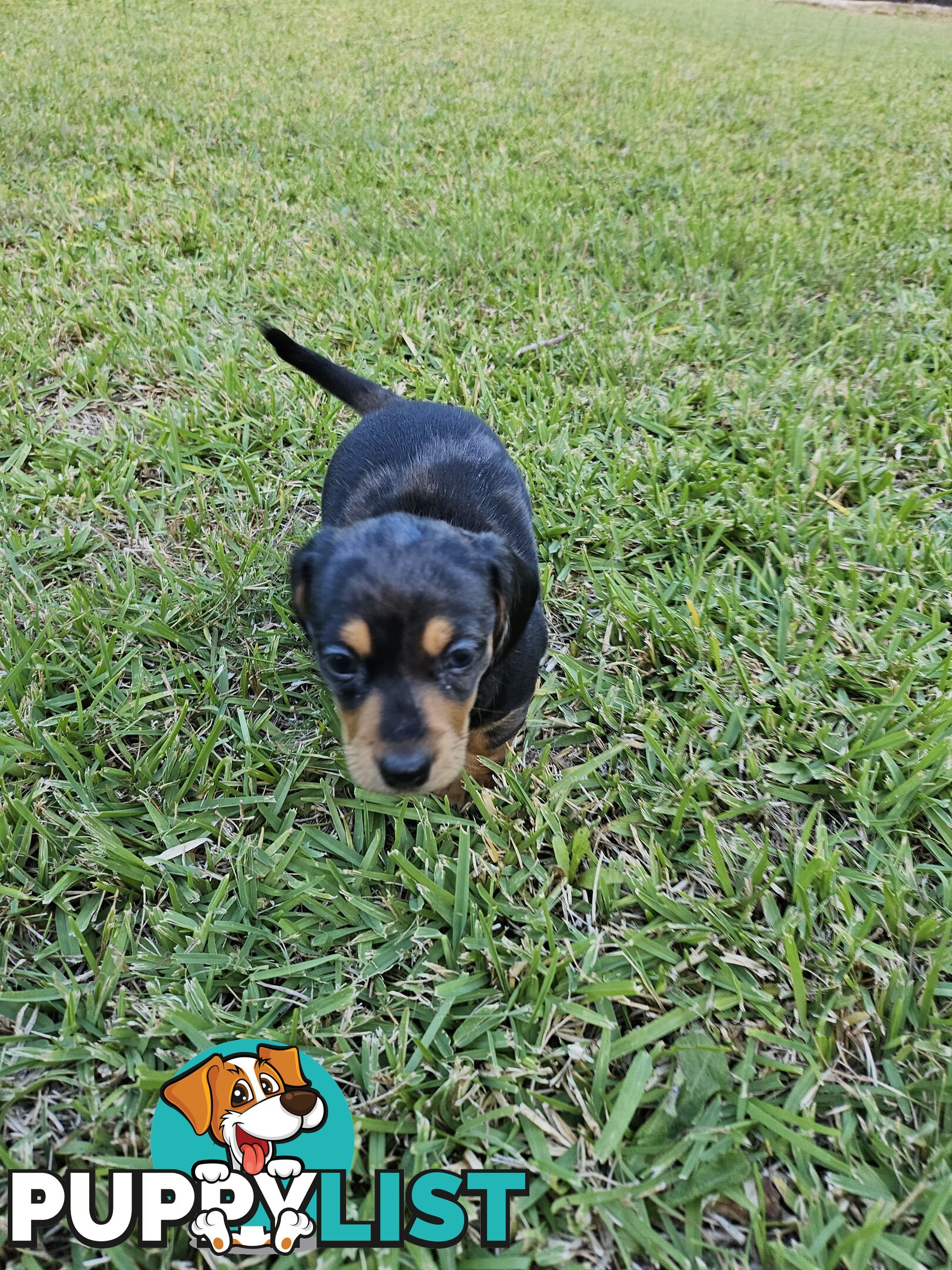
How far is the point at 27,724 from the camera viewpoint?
7.95 feet

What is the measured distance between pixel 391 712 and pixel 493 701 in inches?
19.0

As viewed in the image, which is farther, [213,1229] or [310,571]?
[310,571]

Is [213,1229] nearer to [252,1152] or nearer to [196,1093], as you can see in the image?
[252,1152]

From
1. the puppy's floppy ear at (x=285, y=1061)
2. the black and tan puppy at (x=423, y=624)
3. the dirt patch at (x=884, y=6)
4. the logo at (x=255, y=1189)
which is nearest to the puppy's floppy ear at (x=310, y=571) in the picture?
the black and tan puppy at (x=423, y=624)

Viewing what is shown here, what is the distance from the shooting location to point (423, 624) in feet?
6.42

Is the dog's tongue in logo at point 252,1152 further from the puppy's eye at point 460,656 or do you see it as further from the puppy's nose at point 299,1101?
the puppy's eye at point 460,656

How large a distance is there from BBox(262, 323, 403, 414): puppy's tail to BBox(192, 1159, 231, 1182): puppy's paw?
242cm

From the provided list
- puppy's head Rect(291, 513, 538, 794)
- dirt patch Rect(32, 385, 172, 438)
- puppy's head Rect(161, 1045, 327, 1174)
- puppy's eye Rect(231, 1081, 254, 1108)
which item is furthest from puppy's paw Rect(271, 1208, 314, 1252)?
dirt patch Rect(32, 385, 172, 438)

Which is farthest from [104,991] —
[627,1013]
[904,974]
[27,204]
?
[27,204]

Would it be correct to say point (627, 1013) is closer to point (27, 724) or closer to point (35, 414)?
point (27, 724)

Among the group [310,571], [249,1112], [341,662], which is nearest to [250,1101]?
[249,1112]

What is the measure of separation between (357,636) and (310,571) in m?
0.30

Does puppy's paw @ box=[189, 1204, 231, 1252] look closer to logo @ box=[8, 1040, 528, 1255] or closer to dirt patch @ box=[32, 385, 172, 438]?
logo @ box=[8, 1040, 528, 1255]

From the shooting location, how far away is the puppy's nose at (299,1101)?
166 centimetres
